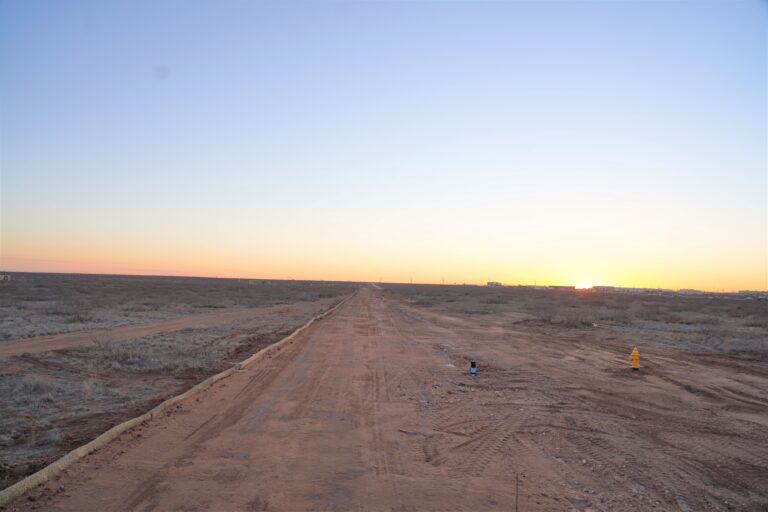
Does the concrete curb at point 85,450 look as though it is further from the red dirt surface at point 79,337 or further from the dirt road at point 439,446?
the red dirt surface at point 79,337

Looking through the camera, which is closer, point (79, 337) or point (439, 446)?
point (439, 446)

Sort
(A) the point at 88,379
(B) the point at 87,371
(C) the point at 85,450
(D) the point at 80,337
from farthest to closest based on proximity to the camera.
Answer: (D) the point at 80,337, (B) the point at 87,371, (A) the point at 88,379, (C) the point at 85,450

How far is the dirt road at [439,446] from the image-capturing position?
20.3 feet

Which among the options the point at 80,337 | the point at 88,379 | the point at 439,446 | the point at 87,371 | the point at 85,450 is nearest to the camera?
the point at 85,450

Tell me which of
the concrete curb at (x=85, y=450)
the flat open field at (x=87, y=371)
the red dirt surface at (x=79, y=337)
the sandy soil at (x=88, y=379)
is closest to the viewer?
the concrete curb at (x=85, y=450)

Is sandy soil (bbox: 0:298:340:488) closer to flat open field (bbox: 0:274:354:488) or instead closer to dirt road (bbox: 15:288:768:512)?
flat open field (bbox: 0:274:354:488)

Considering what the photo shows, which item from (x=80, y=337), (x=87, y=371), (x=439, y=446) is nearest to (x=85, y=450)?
(x=439, y=446)

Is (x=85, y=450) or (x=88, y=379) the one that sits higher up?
(x=85, y=450)

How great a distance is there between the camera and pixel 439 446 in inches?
321

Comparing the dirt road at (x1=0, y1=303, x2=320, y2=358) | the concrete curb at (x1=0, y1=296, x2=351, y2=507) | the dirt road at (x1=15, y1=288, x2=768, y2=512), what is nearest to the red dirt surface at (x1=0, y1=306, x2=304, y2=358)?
the dirt road at (x1=0, y1=303, x2=320, y2=358)

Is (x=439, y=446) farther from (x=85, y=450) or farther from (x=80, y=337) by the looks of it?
(x=80, y=337)

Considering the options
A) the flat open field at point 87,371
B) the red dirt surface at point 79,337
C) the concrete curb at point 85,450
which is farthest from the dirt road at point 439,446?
the red dirt surface at point 79,337

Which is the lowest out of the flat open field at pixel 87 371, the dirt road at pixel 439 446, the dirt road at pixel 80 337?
the dirt road at pixel 80 337

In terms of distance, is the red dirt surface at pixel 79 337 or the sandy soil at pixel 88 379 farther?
the red dirt surface at pixel 79 337
